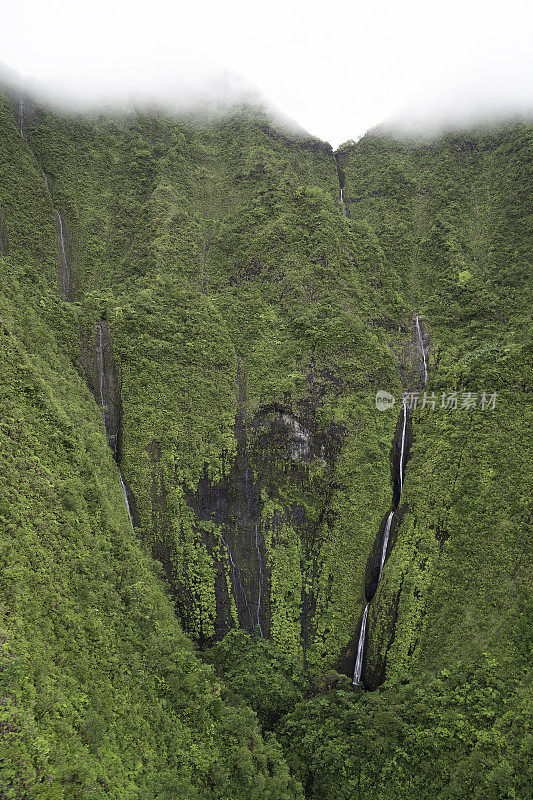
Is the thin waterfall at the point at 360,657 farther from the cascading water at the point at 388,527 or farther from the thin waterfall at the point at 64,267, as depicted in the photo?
the thin waterfall at the point at 64,267

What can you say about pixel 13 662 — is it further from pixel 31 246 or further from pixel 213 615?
pixel 31 246

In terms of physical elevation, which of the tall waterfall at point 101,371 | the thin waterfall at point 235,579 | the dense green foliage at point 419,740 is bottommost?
the dense green foliage at point 419,740

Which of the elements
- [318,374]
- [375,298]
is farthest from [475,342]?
[318,374]

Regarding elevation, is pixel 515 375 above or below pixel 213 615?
above

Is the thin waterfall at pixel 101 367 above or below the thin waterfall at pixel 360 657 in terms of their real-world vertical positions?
above
